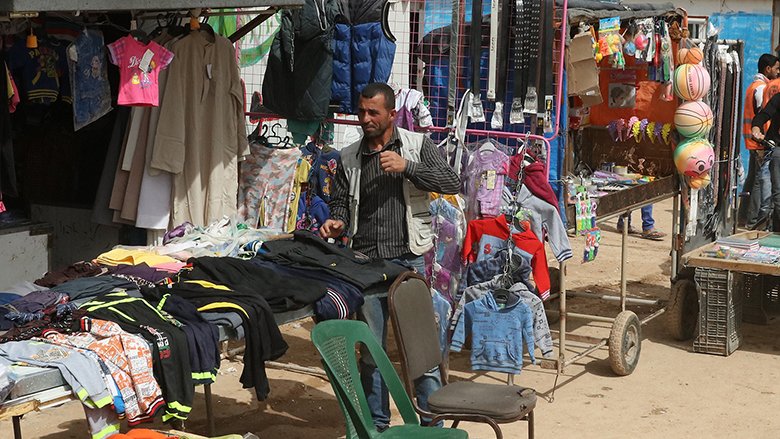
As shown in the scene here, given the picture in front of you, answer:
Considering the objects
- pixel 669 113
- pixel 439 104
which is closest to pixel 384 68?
pixel 439 104

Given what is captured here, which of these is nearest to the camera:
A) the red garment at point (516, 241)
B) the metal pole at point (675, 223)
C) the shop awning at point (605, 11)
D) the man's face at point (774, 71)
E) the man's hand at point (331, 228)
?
the man's hand at point (331, 228)

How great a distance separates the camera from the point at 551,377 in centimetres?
800

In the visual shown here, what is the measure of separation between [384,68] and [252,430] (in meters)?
2.69

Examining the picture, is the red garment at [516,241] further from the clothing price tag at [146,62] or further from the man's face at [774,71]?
the man's face at [774,71]

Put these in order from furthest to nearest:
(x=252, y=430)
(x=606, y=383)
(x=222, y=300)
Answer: (x=606, y=383) → (x=252, y=430) → (x=222, y=300)

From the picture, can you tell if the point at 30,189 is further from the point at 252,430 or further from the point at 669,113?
the point at 669,113

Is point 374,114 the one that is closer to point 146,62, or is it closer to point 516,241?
point 516,241

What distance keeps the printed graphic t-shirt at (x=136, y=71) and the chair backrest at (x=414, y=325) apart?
2477 mm

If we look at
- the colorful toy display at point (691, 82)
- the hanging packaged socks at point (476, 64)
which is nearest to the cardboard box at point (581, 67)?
the hanging packaged socks at point (476, 64)

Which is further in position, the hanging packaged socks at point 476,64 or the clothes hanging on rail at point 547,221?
the hanging packaged socks at point 476,64

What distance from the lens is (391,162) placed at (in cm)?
615

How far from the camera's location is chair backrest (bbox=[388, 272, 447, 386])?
16.9 ft

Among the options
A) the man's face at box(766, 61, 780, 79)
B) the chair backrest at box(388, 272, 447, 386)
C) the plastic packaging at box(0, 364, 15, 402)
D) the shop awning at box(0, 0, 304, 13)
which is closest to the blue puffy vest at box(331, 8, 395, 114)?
the shop awning at box(0, 0, 304, 13)

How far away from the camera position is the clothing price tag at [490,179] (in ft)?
24.0
